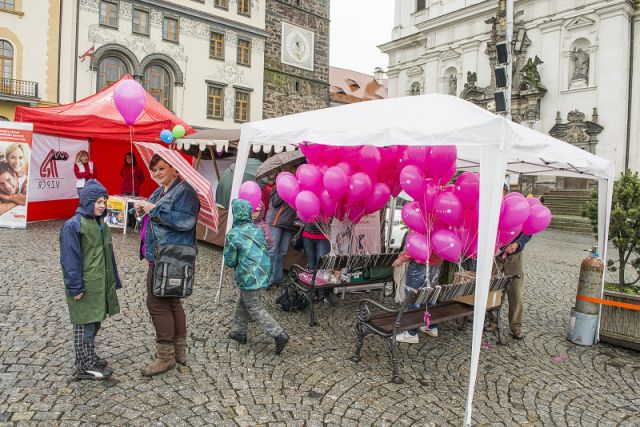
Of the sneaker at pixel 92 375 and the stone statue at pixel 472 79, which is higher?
the stone statue at pixel 472 79

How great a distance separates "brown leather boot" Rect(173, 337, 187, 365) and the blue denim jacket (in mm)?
764

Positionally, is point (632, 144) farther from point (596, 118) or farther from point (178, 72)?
point (178, 72)

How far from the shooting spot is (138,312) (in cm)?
531

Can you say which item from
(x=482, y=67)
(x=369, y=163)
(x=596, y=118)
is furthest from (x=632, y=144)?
(x=369, y=163)

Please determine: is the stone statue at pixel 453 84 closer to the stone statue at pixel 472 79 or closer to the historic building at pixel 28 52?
the stone statue at pixel 472 79

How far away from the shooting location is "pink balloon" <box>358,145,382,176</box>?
5.81 meters

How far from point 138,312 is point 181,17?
988 inches

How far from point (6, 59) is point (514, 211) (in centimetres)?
2452

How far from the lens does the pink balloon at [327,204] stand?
5.66 m

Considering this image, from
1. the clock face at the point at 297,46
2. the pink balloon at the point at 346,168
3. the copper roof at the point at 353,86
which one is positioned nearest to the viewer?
the pink balloon at the point at 346,168

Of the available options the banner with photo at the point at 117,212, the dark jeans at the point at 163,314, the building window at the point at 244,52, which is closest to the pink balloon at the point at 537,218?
the dark jeans at the point at 163,314

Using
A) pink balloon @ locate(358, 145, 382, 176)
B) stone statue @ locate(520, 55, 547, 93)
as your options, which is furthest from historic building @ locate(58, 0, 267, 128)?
pink balloon @ locate(358, 145, 382, 176)

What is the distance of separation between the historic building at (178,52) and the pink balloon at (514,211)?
77.8ft

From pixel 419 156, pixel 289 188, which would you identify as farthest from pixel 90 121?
pixel 419 156
